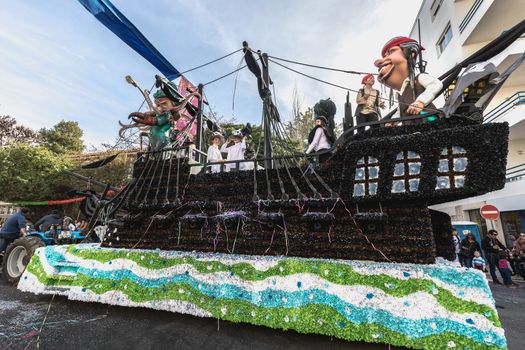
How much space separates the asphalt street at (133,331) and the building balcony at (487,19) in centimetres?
1104

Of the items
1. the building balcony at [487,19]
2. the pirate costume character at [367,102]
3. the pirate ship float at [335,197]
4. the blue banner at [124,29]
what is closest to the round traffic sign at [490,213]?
the pirate ship float at [335,197]

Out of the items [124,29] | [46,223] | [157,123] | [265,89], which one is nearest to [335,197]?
[265,89]

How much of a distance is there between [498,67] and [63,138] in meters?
26.4

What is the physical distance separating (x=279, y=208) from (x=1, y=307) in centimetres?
449

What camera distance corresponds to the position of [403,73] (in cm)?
330

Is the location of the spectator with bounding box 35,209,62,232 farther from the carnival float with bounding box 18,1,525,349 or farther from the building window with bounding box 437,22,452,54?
the building window with bounding box 437,22,452,54

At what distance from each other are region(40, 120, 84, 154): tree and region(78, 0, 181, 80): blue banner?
17498 mm

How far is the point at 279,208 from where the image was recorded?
10.9 ft

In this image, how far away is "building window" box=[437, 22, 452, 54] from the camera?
1248 cm

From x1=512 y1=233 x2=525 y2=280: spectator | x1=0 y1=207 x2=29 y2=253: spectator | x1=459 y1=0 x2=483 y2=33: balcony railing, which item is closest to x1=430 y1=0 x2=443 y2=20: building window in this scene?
x1=459 y1=0 x2=483 y2=33: balcony railing

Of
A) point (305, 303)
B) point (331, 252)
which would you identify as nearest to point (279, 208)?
point (331, 252)

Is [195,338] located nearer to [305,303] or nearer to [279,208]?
[305,303]

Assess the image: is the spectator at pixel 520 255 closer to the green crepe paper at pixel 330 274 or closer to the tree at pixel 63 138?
the green crepe paper at pixel 330 274

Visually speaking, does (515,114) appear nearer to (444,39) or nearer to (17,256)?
(444,39)
